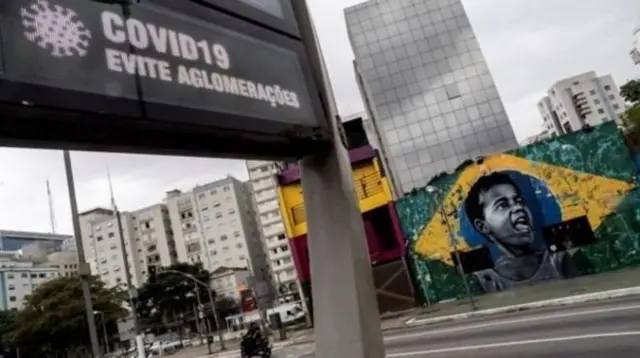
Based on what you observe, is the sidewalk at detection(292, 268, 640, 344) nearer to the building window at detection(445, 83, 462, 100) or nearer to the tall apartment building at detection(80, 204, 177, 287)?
the building window at detection(445, 83, 462, 100)

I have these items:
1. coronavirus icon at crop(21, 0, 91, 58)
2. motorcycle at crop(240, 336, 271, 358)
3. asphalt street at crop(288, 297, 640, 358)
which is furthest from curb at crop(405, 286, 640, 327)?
coronavirus icon at crop(21, 0, 91, 58)

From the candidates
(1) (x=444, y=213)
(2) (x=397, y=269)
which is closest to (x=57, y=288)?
(2) (x=397, y=269)

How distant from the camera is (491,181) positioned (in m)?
23.0

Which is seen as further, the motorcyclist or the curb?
the motorcyclist

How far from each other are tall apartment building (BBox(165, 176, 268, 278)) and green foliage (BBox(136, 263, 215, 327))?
87.4 ft

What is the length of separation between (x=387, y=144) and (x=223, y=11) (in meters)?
70.8

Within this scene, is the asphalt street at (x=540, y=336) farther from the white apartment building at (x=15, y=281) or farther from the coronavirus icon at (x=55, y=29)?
the white apartment building at (x=15, y=281)

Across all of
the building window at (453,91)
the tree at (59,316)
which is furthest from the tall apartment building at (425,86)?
the tree at (59,316)

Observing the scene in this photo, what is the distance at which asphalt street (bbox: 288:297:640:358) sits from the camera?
9201 mm

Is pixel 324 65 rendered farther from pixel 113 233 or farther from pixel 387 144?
pixel 113 233

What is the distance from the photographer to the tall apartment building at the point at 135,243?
9112 cm

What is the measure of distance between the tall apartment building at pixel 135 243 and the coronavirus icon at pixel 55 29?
92044mm

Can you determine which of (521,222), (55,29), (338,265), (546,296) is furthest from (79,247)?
(521,222)

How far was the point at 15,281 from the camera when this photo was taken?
82.7 metres
